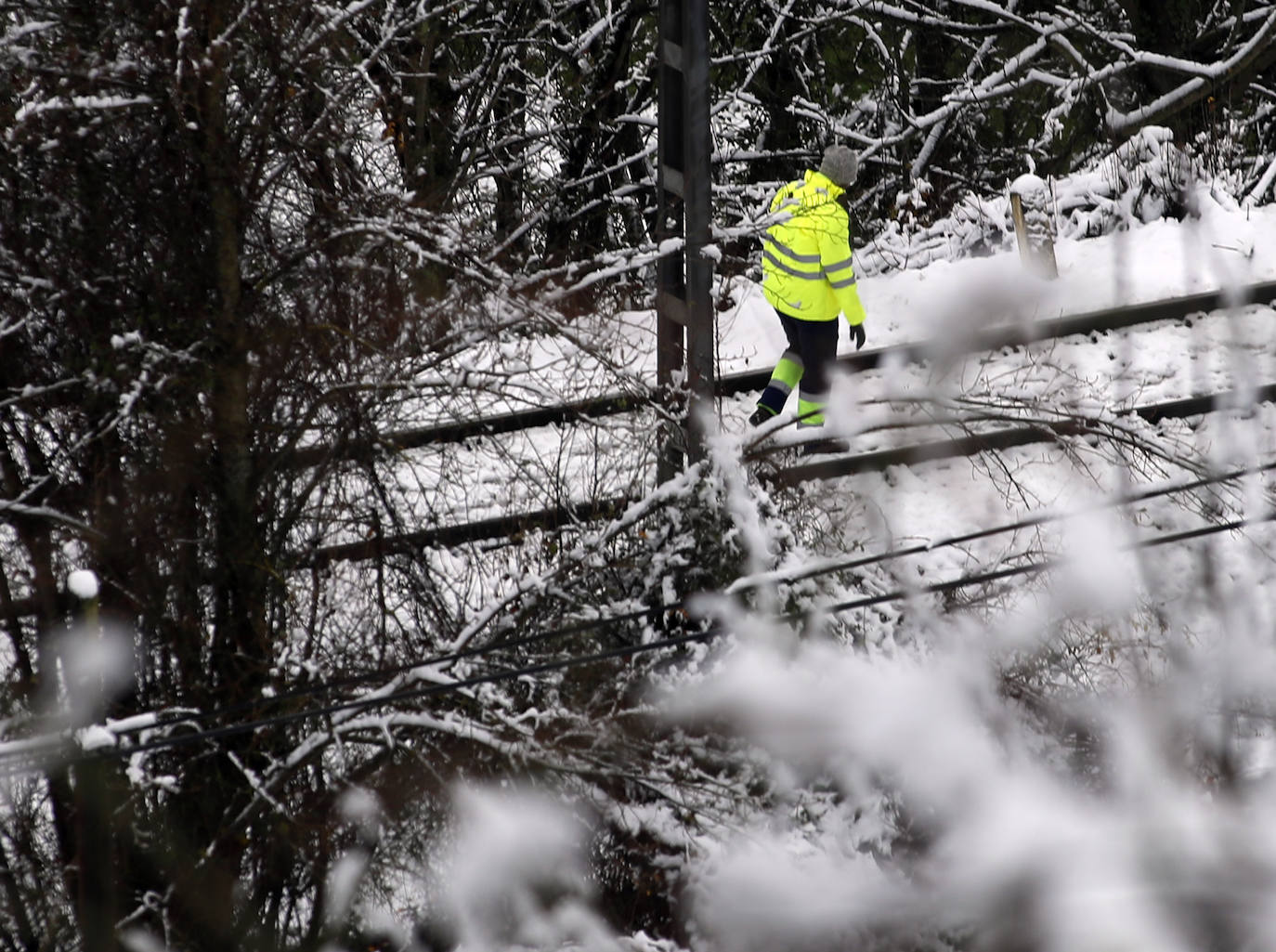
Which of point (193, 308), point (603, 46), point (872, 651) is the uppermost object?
point (603, 46)

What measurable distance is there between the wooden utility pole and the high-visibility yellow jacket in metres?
1.02

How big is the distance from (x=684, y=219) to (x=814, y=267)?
→ 1.49m

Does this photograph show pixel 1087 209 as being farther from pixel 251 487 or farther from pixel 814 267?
pixel 251 487

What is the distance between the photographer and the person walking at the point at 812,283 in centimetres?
703

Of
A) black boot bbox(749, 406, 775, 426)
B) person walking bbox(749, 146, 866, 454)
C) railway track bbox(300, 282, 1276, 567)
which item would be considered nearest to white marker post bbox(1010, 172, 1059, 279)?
railway track bbox(300, 282, 1276, 567)

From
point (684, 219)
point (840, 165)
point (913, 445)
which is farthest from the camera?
point (913, 445)

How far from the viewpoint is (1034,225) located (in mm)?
10742

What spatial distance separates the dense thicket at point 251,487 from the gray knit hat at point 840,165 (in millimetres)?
1011

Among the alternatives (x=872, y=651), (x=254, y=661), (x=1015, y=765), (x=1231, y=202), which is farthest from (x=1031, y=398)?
(x=1231, y=202)

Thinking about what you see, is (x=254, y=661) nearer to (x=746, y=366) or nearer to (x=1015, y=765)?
(x=1015, y=765)

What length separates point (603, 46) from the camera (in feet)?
36.0

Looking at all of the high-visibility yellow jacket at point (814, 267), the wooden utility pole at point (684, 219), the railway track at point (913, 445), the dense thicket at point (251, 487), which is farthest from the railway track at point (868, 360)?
the high-visibility yellow jacket at point (814, 267)

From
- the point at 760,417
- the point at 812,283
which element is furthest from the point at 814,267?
the point at 760,417

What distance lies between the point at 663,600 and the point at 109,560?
8.79 ft
